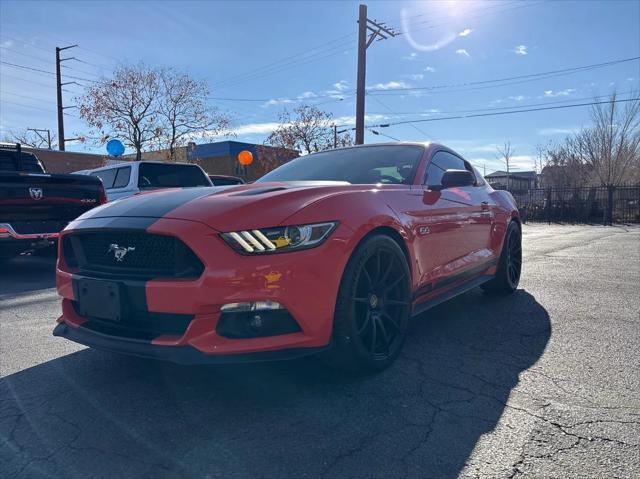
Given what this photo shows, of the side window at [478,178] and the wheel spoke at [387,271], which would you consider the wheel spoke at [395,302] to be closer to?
the wheel spoke at [387,271]

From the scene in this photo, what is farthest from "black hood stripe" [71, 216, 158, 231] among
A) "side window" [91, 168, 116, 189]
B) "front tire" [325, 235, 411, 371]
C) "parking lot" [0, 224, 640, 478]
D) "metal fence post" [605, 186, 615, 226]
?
"metal fence post" [605, 186, 615, 226]

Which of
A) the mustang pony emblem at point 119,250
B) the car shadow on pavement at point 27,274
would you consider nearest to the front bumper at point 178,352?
the mustang pony emblem at point 119,250

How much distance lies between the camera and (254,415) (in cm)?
241

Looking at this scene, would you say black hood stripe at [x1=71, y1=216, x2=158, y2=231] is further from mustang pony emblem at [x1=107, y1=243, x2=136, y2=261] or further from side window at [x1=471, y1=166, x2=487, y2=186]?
side window at [x1=471, y1=166, x2=487, y2=186]

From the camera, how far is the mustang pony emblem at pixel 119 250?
2601mm

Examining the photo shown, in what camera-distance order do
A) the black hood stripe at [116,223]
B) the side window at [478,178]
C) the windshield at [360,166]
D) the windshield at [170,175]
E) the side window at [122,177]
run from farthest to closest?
the side window at [122,177] → the windshield at [170,175] → the side window at [478,178] → the windshield at [360,166] → the black hood stripe at [116,223]

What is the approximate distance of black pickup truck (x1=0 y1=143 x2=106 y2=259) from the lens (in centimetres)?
620

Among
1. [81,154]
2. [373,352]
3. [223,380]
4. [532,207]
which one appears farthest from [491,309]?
[81,154]

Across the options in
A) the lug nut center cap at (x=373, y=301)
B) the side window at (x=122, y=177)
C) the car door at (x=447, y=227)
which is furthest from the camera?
the side window at (x=122, y=177)

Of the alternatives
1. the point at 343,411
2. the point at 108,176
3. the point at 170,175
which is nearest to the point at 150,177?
the point at 170,175

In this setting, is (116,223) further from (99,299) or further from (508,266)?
(508,266)

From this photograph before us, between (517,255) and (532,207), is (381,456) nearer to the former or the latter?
(517,255)

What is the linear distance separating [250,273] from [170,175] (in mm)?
7857

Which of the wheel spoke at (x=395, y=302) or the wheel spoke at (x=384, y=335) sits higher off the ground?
the wheel spoke at (x=395, y=302)
